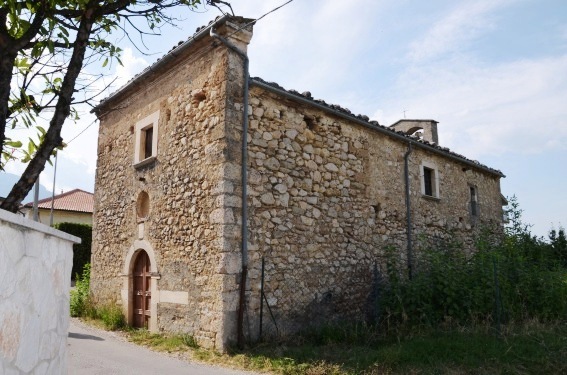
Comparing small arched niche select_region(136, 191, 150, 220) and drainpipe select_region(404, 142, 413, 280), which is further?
drainpipe select_region(404, 142, 413, 280)

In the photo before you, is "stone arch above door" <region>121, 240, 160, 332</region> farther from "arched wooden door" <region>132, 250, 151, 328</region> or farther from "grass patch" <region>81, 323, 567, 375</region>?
"grass patch" <region>81, 323, 567, 375</region>

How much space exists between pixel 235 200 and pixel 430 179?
21.2 ft

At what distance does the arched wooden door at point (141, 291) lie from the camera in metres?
8.93

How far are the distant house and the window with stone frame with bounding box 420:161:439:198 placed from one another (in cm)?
1920

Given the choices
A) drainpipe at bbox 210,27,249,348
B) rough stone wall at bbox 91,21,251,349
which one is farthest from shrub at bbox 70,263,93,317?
drainpipe at bbox 210,27,249,348

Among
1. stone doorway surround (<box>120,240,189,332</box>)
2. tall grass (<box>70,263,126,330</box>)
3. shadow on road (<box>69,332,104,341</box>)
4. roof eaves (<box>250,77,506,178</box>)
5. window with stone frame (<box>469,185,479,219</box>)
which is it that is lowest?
shadow on road (<box>69,332,104,341</box>)

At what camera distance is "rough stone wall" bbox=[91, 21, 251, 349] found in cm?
723

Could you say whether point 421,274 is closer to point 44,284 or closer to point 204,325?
point 204,325

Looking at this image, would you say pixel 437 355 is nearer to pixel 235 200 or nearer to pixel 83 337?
pixel 235 200

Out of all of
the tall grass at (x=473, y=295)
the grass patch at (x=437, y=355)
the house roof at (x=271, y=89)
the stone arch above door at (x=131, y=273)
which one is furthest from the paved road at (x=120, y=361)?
the house roof at (x=271, y=89)

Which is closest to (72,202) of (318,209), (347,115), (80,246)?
(80,246)

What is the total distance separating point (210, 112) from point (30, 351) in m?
5.68

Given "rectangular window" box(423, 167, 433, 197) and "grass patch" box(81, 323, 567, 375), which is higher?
"rectangular window" box(423, 167, 433, 197)

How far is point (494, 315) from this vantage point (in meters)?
7.65
